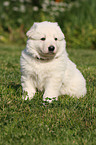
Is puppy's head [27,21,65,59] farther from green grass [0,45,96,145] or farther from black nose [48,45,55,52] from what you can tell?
green grass [0,45,96,145]

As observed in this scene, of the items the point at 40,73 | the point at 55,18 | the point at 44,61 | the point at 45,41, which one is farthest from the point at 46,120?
the point at 55,18

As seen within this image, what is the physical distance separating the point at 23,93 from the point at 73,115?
91 cm

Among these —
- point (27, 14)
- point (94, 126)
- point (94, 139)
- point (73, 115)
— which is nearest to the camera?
point (94, 139)

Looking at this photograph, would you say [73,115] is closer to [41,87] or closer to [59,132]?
[59,132]

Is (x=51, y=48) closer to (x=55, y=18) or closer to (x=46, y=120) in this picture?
(x=46, y=120)

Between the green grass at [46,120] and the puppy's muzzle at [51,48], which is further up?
the puppy's muzzle at [51,48]

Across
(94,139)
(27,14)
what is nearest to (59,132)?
(94,139)

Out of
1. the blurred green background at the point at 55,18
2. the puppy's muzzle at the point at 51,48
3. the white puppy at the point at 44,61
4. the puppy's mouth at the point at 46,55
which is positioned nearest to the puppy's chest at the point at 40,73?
the white puppy at the point at 44,61

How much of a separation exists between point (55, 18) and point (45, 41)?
9383 mm

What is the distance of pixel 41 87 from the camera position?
3.41 m

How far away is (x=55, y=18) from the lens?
12156mm

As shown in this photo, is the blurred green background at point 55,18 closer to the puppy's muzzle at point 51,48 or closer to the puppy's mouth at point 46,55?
the puppy's mouth at point 46,55

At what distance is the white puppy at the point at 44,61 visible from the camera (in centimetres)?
315

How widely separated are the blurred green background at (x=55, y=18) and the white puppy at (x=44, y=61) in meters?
8.81
